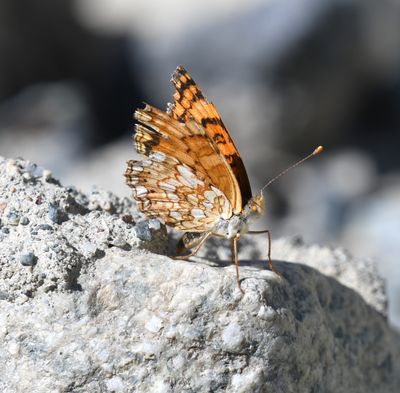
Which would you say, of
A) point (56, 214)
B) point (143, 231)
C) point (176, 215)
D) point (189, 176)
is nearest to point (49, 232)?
point (56, 214)

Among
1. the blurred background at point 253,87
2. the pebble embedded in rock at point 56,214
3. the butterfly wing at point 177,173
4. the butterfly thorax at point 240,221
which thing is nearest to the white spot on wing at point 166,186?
the butterfly wing at point 177,173

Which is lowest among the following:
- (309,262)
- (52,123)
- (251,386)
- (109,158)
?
(251,386)

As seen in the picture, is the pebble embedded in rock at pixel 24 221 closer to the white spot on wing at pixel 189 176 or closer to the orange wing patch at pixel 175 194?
the orange wing patch at pixel 175 194

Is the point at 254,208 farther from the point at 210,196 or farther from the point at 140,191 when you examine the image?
the point at 140,191

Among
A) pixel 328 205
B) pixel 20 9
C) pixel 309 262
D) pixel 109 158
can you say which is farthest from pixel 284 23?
pixel 309 262

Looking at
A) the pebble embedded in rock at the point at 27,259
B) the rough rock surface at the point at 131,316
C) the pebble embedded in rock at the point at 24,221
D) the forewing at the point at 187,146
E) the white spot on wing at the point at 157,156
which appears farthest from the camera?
the white spot on wing at the point at 157,156

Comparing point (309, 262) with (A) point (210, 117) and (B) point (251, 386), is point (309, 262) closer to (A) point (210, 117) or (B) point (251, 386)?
(A) point (210, 117)

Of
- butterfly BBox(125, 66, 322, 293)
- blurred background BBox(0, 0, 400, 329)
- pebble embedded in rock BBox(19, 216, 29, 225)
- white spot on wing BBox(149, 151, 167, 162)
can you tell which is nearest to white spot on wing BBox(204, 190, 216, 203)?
butterfly BBox(125, 66, 322, 293)
